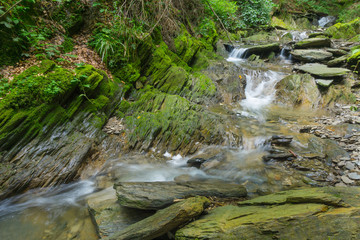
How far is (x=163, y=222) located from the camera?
2396 mm

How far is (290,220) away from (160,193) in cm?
187

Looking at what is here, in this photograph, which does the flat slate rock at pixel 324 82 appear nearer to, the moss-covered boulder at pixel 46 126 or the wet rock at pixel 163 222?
the wet rock at pixel 163 222

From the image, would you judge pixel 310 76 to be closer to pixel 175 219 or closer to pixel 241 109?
pixel 241 109

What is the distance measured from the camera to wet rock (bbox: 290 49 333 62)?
36.0 feet

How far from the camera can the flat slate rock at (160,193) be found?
114 inches

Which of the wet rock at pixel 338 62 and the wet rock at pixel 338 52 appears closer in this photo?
the wet rock at pixel 338 62

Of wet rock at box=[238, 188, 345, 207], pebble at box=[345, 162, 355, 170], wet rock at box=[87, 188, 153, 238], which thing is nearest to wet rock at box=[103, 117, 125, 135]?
wet rock at box=[87, 188, 153, 238]

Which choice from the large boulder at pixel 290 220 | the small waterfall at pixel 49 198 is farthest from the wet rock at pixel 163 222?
the small waterfall at pixel 49 198

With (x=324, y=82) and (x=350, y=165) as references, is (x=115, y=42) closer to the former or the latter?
(x=350, y=165)

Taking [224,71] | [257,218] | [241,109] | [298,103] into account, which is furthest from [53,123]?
[298,103]

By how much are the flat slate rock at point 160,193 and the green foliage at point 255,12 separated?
61.9ft

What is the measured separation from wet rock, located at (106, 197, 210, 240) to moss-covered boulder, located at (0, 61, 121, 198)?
103 inches

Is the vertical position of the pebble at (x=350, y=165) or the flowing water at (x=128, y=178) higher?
the pebble at (x=350, y=165)

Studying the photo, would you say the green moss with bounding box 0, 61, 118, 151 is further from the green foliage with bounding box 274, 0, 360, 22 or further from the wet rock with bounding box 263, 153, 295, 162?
the green foliage with bounding box 274, 0, 360, 22
